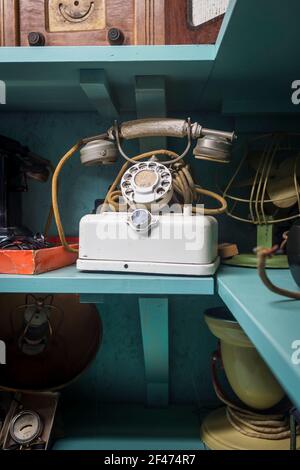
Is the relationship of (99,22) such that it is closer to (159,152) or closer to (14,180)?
(159,152)

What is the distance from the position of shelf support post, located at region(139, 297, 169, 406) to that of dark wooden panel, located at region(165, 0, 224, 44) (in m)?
0.59

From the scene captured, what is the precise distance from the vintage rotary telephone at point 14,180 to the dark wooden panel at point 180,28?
1.36ft

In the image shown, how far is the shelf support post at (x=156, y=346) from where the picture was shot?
1.08 m

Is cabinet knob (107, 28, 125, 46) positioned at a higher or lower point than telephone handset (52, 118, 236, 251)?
higher

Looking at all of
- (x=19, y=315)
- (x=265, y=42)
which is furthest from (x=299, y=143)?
(x=19, y=315)

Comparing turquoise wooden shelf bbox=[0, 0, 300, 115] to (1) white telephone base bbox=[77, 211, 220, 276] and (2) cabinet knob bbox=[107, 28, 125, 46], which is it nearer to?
(2) cabinet knob bbox=[107, 28, 125, 46]

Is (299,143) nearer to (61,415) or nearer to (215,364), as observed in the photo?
(215,364)

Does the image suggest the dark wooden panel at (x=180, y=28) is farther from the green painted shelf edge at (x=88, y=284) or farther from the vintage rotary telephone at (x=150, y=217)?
the green painted shelf edge at (x=88, y=284)

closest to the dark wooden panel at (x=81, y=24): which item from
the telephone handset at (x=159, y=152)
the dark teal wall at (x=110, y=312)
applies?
the telephone handset at (x=159, y=152)

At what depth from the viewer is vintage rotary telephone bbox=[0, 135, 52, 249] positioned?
3.13ft

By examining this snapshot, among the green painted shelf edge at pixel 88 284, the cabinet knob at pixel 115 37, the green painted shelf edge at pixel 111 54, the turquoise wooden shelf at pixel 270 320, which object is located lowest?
the green painted shelf edge at pixel 88 284

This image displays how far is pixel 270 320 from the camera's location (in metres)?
0.47

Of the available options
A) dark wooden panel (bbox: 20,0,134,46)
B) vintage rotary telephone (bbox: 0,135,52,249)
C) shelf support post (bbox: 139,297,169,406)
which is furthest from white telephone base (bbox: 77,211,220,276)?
dark wooden panel (bbox: 20,0,134,46)

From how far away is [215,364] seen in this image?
108 centimetres
